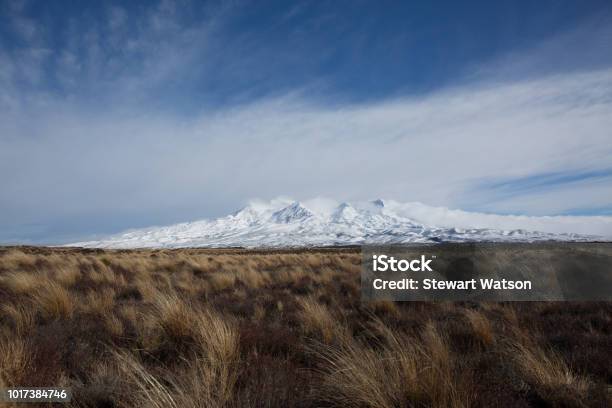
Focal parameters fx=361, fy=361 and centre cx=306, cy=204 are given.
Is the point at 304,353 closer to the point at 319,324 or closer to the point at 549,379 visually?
the point at 319,324

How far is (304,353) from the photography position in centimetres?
447

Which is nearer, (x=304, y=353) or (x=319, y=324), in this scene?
(x=304, y=353)

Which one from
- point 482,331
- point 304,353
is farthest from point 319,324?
point 482,331

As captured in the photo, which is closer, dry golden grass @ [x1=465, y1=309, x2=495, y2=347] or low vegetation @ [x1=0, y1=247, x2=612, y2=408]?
low vegetation @ [x1=0, y1=247, x2=612, y2=408]

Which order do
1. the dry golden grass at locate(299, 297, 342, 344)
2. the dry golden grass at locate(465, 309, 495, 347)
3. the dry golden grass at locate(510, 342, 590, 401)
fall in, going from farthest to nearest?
1. the dry golden grass at locate(299, 297, 342, 344)
2. the dry golden grass at locate(465, 309, 495, 347)
3. the dry golden grass at locate(510, 342, 590, 401)

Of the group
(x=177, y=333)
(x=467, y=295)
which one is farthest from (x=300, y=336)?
(x=467, y=295)

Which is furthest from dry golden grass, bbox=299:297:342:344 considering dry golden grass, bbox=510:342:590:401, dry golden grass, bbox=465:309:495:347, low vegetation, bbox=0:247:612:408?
dry golden grass, bbox=510:342:590:401

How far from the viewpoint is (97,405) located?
299 centimetres

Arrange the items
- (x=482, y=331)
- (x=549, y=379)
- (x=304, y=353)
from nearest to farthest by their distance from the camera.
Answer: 1. (x=549, y=379)
2. (x=304, y=353)
3. (x=482, y=331)

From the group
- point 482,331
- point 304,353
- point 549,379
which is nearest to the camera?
point 549,379

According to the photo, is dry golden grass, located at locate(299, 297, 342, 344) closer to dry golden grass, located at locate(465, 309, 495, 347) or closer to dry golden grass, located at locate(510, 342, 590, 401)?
dry golden grass, located at locate(465, 309, 495, 347)

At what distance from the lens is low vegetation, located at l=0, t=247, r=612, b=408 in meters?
2.88

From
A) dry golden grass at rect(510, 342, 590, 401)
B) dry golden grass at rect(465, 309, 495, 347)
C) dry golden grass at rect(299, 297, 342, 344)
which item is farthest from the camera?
dry golden grass at rect(299, 297, 342, 344)

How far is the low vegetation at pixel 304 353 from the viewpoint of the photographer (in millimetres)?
2875
